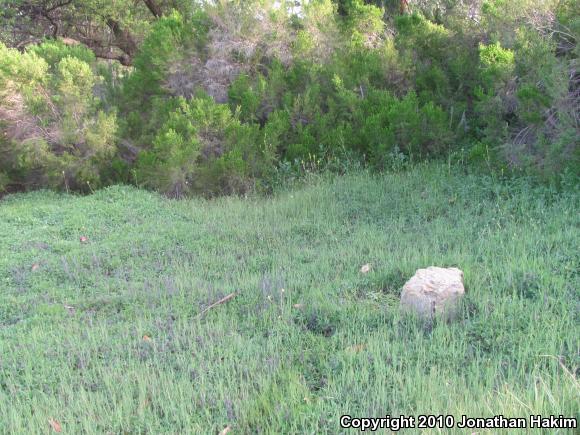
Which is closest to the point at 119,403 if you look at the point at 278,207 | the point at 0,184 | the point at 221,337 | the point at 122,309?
the point at 221,337

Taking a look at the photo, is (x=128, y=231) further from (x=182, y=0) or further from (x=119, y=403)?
(x=182, y=0)

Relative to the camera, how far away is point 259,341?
3.73 meters

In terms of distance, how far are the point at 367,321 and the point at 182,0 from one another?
13.1 meters

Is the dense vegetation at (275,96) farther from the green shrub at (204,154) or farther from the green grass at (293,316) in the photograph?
the green grass at (293,316)

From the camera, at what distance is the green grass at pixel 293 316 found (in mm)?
2943

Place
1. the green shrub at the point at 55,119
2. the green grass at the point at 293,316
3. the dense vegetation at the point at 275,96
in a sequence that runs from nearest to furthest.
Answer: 1. the green grass at the point at 293,316
2. the dense vegetation at the point at 275,96
3. the green shrub at the point at 55,119

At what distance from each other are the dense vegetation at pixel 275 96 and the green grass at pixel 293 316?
1473 millimetres

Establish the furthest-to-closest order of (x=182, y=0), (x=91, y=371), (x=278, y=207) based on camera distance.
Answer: (x=182, y=0) < (x=278, y=207) < (x=91, y=371)

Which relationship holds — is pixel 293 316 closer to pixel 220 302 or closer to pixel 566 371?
pixel 220 302

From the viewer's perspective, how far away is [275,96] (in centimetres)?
961

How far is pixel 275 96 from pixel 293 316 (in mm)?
6234

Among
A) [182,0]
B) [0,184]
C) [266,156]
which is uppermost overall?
[182,0]

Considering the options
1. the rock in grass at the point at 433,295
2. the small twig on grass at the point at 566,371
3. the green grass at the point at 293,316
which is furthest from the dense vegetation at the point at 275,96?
the small twig on grass at the point at 566,371

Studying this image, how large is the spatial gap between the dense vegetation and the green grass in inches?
58.0
